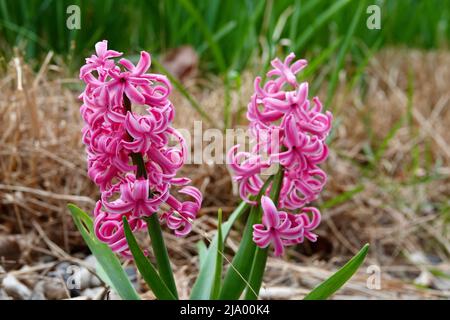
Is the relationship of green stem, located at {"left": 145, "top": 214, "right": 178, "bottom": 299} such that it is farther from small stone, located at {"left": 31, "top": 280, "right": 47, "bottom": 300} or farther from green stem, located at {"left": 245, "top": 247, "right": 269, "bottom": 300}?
small stone, located at {"left": 31, "top": 280, "right": 47, "bottom": 300}

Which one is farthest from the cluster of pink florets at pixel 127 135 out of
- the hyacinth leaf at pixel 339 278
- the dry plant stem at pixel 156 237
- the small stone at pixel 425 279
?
the small stone at pixel 425 279

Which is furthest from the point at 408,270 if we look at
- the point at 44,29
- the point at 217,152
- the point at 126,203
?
the point at 44,29

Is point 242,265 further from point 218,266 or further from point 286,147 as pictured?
point 286,147

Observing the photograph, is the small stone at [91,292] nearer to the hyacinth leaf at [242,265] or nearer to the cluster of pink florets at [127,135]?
the hyacinth leaf at [242,265]

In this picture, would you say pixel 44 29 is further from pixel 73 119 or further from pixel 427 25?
pixel 427 25

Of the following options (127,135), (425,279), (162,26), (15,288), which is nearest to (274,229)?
(127,135)

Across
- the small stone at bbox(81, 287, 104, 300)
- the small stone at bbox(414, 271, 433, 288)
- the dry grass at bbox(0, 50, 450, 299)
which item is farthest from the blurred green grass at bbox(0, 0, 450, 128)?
the small stone at bbox(81, 287, 104, 300)
